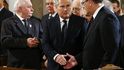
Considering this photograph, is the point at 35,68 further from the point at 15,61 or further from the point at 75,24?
the point at 75,24

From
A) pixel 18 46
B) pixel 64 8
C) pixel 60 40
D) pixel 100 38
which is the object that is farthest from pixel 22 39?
pixel 100 38

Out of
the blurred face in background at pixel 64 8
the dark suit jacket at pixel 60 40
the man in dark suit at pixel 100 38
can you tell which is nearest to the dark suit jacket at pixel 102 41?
the man in dark suit at pixel 100 38

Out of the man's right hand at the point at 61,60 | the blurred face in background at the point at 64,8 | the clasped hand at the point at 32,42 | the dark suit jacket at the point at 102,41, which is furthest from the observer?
the clasped hand at the point at 32,42

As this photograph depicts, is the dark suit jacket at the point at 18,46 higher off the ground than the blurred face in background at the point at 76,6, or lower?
lower

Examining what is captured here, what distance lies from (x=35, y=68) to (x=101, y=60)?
4.73ft

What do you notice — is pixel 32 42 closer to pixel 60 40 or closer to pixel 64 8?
pixel 60 40

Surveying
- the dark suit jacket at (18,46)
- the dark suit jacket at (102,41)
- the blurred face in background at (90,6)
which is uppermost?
the blurred face in background at (90,6)

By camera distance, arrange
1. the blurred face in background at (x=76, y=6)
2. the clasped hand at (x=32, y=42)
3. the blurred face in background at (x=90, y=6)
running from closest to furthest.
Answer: the blurred face in background at (x=90, y=6) < the clasped hand at (x=32, y=42) < the blurred face in background at (x=76, y=6)

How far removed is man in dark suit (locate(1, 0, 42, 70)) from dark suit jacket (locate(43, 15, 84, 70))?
1.41 feet

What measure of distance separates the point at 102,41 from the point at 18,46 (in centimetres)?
156

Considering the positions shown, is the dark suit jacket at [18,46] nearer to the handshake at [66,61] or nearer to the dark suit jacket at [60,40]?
the dark suit jacket at [60,40]

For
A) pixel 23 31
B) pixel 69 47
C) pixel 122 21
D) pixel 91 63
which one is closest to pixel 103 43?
pixel 91 63

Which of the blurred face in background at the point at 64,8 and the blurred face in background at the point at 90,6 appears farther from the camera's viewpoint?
the blurred face in background at the point at 64,8

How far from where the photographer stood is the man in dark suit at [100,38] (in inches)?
123
